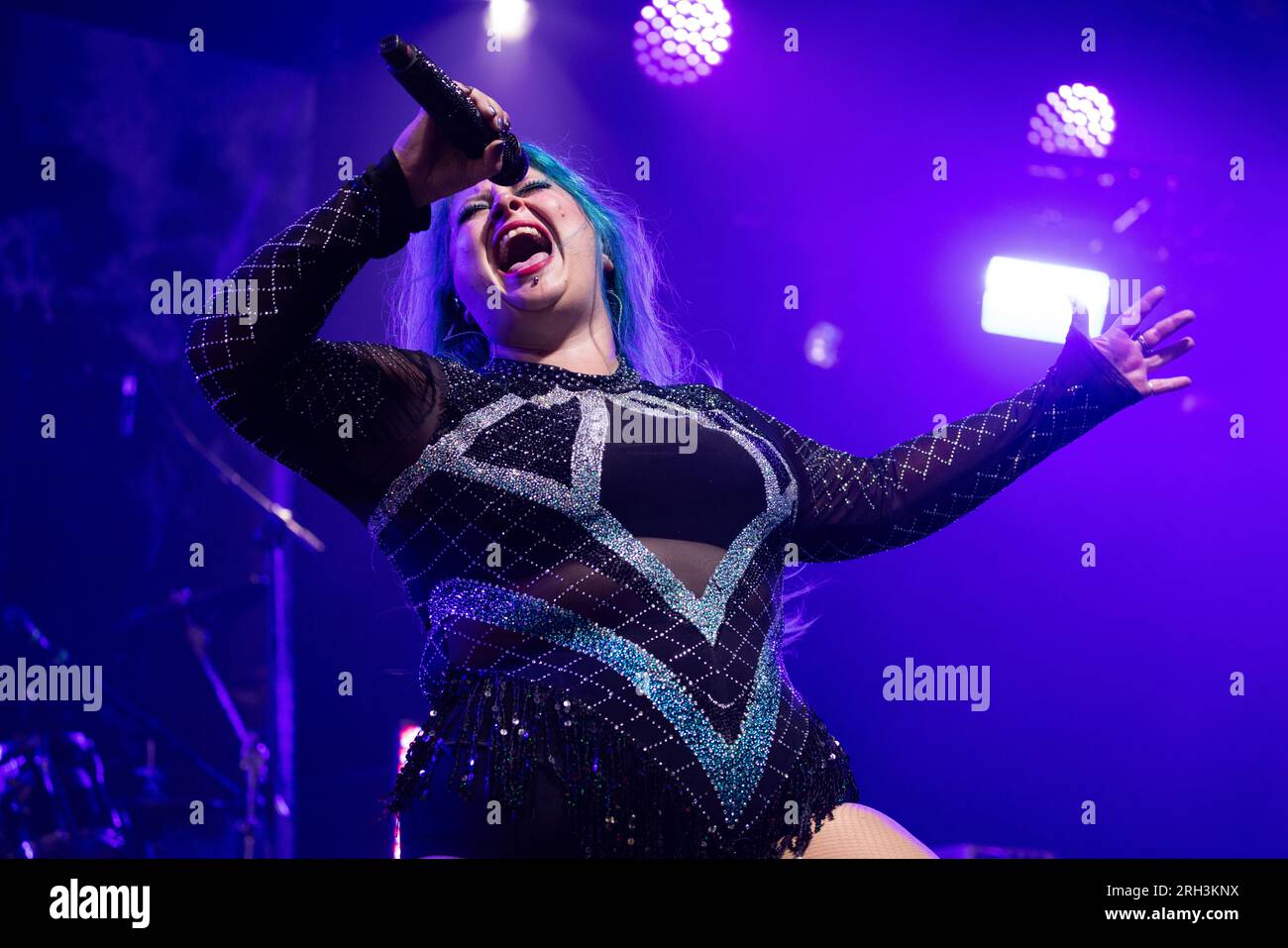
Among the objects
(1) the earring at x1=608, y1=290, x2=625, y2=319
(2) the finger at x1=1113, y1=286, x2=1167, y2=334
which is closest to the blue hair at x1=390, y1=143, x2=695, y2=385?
(1) the earring at x1=608, y1=290, x2=625, y2=319

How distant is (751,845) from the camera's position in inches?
52.4

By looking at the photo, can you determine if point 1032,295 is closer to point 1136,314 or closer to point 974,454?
point 1136,314

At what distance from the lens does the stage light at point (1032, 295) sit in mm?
3090

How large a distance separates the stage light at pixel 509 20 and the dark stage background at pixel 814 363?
0.03m

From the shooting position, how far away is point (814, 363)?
3.00m

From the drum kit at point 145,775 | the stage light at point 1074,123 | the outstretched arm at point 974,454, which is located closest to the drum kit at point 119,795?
the drum kit at point 145,775

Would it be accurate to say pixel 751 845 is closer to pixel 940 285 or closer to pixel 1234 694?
pixel 940 285

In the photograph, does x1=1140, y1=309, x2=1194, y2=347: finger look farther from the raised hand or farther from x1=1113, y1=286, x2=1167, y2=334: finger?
the raised hand

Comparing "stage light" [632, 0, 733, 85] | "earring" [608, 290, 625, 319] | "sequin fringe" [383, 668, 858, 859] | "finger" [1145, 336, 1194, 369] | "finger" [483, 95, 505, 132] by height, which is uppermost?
"stage light" [632, 0, 733, 85]

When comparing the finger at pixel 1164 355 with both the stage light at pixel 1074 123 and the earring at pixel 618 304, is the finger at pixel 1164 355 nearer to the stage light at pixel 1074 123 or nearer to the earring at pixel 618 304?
the earring at pixel 618 304

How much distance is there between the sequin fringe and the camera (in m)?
1.28

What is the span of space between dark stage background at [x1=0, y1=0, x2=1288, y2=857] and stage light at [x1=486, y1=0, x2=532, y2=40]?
32 mm
